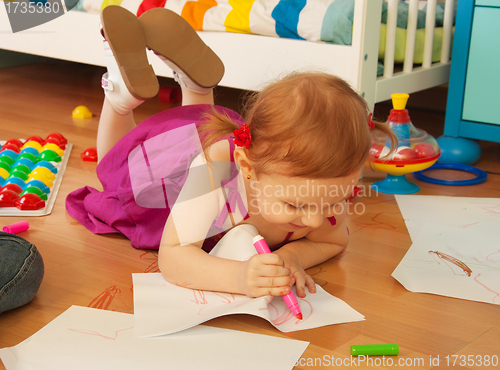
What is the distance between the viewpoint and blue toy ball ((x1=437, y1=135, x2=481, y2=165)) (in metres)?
1.26

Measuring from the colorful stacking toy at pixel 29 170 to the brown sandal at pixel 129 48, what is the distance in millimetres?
295

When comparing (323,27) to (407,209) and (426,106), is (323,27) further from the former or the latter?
(426,106)

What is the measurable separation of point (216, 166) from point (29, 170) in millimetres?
584

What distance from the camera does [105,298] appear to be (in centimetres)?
69

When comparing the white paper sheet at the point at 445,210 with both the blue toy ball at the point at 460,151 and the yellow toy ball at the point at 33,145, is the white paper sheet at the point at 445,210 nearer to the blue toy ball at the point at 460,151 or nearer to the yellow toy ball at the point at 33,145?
the blue toy ball at the point at 460,151

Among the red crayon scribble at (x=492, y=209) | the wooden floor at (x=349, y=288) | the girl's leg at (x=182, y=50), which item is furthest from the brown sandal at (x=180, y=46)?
the red crayon scribble at (x=492, y=209)

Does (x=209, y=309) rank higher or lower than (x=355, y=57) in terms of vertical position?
lower

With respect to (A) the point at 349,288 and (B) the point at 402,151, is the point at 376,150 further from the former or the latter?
(A) the point at 349,288

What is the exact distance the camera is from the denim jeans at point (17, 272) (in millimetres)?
628

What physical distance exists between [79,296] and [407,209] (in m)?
0.63

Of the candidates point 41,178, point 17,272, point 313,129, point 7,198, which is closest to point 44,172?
point 41,178

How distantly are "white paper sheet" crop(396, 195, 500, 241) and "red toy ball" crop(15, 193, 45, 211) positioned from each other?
2.25 ft

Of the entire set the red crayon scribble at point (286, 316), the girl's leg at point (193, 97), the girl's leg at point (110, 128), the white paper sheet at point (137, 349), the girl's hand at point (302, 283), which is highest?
the girl's leg at point (193, 97)

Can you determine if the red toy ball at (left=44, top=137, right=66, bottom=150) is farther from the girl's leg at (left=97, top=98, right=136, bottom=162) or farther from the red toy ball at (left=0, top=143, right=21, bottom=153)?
the girl's leg at (left=97, top=98, right=136, bottom=162)
